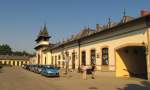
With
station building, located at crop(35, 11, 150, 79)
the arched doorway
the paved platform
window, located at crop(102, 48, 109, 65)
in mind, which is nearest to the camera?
the paved platform

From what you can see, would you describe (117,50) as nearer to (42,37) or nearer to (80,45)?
(80,45)

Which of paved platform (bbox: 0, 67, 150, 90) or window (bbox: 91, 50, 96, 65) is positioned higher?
window (bbox: 91, 50, 96, 65)

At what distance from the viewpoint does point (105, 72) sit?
2675 cm

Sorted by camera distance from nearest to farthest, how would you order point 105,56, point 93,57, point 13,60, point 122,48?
point 122,48 → point 105,56 → point 93,57 → point 13,60

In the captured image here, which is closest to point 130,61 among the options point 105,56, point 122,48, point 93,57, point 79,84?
point 122,48

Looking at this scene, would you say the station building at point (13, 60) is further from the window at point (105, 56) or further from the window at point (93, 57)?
the window at point (105, 56)

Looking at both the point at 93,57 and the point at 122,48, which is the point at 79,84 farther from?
the point at 93,57

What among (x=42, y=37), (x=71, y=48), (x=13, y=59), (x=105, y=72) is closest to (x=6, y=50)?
(x=13, y=59)

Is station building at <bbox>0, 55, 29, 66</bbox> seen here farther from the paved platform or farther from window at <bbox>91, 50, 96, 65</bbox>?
the paved platform

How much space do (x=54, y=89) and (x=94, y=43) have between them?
15779mm

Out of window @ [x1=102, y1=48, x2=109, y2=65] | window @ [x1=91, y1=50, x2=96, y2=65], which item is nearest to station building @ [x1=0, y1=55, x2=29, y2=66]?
window @ [x1=91, y1=50, x2=96, y2=65]

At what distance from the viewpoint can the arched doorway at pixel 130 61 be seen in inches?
982

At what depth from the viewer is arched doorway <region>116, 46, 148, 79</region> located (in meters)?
25.0

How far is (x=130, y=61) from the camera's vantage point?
83.4ft
